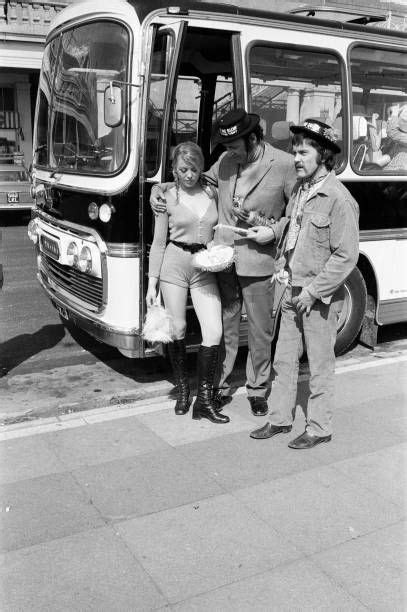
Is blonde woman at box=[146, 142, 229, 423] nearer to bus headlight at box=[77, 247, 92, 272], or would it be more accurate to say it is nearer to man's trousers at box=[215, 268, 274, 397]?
man's trousers at box=[215, 268, 274, 397]

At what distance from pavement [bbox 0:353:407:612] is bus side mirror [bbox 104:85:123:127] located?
1962 millimetres

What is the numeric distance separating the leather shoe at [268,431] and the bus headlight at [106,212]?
1790 millimetres

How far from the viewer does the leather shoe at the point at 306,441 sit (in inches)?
164

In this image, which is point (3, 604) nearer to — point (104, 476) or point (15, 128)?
point (104, 476)


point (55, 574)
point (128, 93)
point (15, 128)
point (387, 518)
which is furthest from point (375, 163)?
point (15, 128)

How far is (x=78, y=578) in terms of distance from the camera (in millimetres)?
2869

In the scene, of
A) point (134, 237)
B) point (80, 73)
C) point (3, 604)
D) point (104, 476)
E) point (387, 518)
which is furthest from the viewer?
point (80, 73)

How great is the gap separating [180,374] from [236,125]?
173cm

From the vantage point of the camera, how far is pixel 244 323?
540 centimetres

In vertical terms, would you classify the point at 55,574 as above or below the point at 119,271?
below

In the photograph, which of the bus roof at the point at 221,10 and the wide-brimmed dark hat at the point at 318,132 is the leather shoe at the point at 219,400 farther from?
the bus roof at the point at 221,10

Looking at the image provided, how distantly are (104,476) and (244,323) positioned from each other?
79.1 inches

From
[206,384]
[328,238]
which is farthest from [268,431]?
[328,238]

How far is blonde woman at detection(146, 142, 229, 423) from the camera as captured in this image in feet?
14.4
